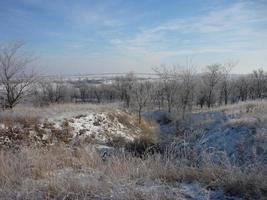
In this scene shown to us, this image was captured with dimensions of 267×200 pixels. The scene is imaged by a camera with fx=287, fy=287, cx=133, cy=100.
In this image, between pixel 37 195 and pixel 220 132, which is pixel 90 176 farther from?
pixel 220 132

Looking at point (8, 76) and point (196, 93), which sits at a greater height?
point (8, 76)

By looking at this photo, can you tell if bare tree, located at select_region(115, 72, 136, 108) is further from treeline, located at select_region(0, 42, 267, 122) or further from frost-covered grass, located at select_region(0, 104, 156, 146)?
frost-covered grass, located at select_region(0, 104, 156, 146)

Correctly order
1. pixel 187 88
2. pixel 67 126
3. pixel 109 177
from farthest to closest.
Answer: pixel 187 88, pixel 67 126, pixel 109 177

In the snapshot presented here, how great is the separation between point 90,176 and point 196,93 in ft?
190

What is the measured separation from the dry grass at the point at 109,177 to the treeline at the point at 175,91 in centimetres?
3046

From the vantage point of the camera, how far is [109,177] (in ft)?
11.4

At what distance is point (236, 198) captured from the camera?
121 inches

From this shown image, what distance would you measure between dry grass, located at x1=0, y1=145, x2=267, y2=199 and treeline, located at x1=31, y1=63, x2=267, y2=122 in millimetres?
30458

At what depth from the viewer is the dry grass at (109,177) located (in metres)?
3.07

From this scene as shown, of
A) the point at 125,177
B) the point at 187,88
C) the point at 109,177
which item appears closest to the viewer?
the point at 109,177

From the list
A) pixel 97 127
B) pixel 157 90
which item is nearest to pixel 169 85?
pixel 157 90

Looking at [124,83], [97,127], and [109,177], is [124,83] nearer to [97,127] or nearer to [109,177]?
[97,127]

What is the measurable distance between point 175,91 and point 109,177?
50749 mm

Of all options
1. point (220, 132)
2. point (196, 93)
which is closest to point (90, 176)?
point (220, 132)
